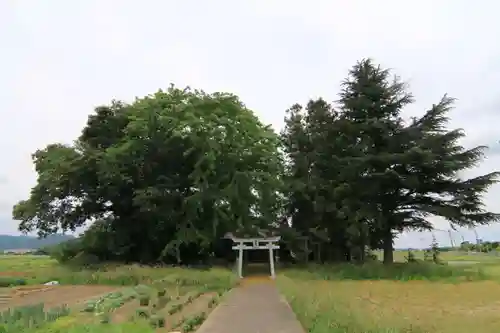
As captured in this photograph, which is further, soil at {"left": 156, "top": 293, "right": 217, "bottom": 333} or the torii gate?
the torii gate

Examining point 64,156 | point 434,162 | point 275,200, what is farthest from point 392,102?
point 64,156

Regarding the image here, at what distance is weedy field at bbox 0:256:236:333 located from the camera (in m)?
8.18

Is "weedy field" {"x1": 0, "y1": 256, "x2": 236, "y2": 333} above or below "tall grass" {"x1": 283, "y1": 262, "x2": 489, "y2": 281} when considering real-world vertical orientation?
below

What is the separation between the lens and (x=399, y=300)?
43.5 feet

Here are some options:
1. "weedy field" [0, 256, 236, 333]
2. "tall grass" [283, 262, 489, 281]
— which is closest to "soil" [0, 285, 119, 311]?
"weedy field" [0, 256, 236, 333]

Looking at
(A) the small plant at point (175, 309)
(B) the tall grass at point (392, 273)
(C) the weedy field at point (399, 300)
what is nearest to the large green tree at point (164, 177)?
(B) the tall grass at point (392, 273)

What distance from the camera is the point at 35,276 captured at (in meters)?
20.8

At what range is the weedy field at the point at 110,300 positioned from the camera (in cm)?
818

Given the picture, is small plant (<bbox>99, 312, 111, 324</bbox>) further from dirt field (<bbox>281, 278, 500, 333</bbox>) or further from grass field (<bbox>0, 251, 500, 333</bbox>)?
dirt field (<bbox>281, 278, 500, 333</bbox>)

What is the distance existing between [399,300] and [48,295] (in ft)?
32.7

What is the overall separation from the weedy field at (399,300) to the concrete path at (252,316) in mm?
306

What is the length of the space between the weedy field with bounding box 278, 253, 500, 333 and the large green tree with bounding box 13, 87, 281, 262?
15.3 feet

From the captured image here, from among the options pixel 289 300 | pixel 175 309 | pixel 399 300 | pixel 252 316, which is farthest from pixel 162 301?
pixel 399 300

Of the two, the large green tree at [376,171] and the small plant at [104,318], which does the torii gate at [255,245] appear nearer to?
the large green tree at [376,171]
